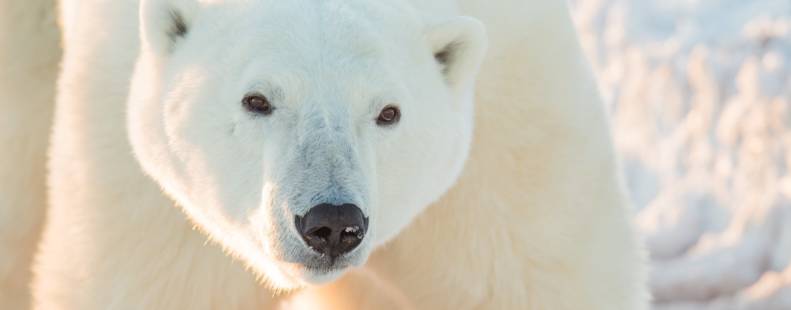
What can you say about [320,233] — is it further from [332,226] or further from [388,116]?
[388,116]

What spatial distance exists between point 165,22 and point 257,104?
0.36m

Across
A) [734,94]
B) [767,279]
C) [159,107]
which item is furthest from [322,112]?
[734,94]

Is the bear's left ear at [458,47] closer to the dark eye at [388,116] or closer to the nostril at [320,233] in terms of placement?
the dark eye at [388,116]

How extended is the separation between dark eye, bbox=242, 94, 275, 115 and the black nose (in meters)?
0.28

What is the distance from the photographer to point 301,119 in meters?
3.16

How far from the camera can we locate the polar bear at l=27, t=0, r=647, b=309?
3.18 meters

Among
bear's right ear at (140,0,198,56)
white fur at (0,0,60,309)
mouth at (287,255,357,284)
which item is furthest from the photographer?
white fur at (0,0,60,309)

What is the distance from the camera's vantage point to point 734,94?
877 cm

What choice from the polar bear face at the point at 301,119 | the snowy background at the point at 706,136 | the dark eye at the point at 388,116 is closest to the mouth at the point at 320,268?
the polar bear face at the point at 301,119

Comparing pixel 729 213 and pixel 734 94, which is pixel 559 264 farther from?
pixel 734 94

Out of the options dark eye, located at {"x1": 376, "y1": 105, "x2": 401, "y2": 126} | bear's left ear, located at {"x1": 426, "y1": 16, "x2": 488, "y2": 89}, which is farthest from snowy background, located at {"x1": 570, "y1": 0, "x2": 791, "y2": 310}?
dark eye, located at {"x1": 376, "y1": 105, "x2": 401, "y2": 126}

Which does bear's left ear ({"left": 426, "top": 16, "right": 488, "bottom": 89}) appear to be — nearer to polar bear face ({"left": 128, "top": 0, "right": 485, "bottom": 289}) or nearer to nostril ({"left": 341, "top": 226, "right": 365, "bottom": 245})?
polar bear face ({"left": 128, "top": 0, "right": 485, "bottom": 289})

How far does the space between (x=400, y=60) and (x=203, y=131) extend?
1.45 feet

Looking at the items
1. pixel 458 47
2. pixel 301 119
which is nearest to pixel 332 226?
pixel 301 119
